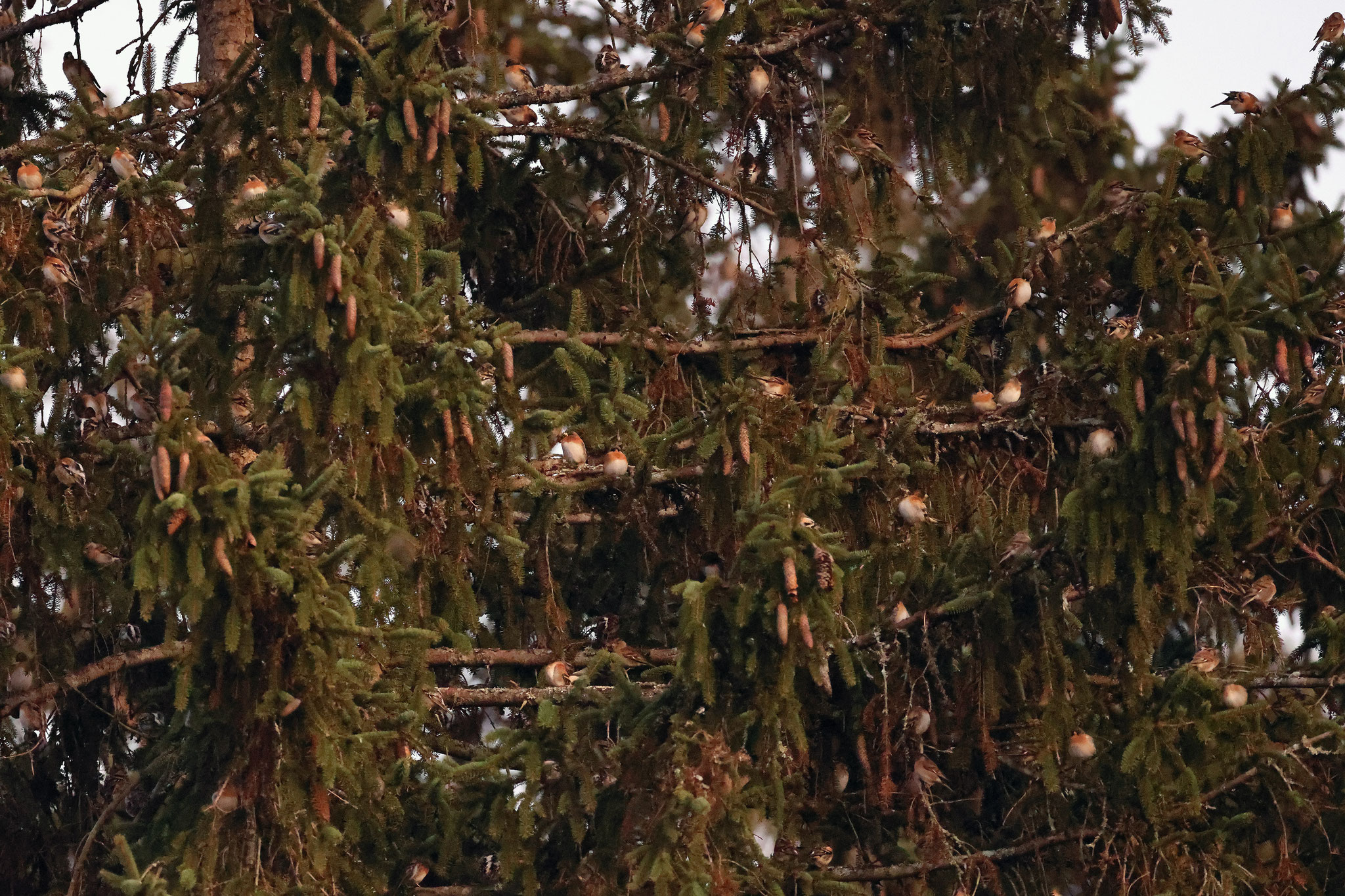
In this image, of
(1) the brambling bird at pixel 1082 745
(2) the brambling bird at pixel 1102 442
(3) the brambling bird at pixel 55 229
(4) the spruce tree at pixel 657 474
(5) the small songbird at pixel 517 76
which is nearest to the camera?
(4) the spruce tree at pixel 657 474

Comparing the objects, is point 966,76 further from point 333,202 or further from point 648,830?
point 648,830

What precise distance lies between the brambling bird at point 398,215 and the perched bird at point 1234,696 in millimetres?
3011

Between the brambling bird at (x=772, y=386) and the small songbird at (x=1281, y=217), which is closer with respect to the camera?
the brambling bird at (x=772, y=386)

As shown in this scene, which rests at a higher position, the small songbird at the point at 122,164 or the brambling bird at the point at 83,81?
the brambling bird at the point at 83,81

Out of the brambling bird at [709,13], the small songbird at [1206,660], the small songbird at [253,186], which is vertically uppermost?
the brambling bird at [709,13]

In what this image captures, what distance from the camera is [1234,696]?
589 cm

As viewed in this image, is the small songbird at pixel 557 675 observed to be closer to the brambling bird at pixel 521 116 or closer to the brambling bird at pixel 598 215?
the brambling bird at pixel 598 215

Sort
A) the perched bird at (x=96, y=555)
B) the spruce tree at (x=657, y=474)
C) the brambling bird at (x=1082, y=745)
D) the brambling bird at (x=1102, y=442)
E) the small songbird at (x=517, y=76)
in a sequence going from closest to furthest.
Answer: the spruce tree at (x=657, y=474) → the brambling bird at (x=1082, y=745) → the perched bird at (x=96, y=555) → the brambling bird at (x=1102, y=442) → the small songbird at (x=517, y=76)

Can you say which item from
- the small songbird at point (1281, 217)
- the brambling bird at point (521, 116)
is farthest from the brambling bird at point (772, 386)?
the small songbird at point (1281, 217)

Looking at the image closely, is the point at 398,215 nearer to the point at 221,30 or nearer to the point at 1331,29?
the point at 221,30

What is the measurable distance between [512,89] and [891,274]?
1648mm

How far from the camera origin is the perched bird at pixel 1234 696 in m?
5.88

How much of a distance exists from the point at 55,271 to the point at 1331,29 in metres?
Answer: 4.71

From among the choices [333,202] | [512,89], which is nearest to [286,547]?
[333,202]
